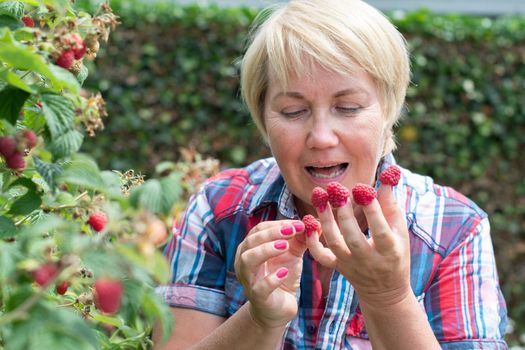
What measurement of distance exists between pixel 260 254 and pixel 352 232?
174 mm

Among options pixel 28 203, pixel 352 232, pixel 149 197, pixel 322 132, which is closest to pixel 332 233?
pixel 352 232

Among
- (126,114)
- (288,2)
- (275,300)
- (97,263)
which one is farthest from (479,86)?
(97,263)

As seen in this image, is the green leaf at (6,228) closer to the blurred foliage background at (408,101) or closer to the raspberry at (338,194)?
the raspberry at (338,194)

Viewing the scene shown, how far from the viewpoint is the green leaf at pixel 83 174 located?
102 centimetres

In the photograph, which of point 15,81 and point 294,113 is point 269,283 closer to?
point 294,113

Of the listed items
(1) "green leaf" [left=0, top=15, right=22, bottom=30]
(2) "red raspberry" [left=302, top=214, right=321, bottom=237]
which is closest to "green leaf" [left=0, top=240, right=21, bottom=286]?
(1) "green leaf" [left=0, top=15, right=22, bottom=30]

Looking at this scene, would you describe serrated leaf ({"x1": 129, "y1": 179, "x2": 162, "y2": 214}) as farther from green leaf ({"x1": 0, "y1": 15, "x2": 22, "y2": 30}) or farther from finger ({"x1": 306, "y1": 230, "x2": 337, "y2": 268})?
finger ({"x1": 306, "y1": 230, "x2": 337, "y2": 268})

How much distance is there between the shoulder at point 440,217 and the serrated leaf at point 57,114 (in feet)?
3.55

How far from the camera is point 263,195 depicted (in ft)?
6.72

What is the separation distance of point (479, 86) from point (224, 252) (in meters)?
3.10

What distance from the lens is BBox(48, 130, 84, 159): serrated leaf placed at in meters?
1.02

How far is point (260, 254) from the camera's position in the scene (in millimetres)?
1539

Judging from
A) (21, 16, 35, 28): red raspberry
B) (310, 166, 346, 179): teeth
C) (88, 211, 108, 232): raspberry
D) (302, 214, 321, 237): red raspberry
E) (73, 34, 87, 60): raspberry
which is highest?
(73, 34, 87, 60): raspberry

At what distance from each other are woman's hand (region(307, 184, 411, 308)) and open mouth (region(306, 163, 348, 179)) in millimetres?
236
